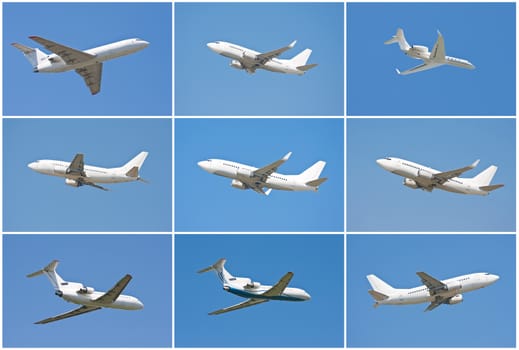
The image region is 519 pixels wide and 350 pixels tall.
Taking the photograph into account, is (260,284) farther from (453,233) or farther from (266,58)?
(266,58)

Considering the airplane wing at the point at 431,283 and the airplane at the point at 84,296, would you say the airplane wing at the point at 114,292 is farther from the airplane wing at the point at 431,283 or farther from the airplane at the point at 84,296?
the airplane wing at the point at 431,283

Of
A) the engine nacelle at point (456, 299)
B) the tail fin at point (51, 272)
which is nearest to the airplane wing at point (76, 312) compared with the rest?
the tail fin at point (51, 272)

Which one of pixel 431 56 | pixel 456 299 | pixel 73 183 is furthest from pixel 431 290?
pixel 73 183

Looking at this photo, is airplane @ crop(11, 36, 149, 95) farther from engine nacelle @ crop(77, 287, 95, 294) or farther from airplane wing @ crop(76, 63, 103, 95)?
engine nacelle @ crop(77, 287, 95, 294)

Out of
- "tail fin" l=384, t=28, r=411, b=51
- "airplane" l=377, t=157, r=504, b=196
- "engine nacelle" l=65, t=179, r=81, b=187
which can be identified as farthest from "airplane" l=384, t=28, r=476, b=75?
"engine nacelle" l=65, t=179, r=81, b=187

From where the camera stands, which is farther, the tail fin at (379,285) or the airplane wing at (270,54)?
the airplane wing at (270,54)

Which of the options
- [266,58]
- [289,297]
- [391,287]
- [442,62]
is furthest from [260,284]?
[442,62]

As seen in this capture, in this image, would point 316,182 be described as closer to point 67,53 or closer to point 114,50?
point 114,50
